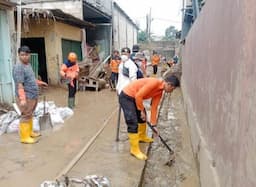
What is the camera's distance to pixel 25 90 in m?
5.73

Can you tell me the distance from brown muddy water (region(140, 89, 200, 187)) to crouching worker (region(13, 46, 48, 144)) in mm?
2277

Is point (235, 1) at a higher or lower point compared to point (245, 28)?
higher

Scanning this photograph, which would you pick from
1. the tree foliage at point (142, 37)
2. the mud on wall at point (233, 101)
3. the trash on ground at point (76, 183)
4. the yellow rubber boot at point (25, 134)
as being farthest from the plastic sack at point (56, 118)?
the tree foliage at point (142, 37)

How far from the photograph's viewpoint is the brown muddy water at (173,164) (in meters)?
4.80

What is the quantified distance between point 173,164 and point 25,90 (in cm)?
287

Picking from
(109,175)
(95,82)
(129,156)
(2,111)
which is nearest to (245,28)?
(109,175)

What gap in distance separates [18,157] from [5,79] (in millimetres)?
4627

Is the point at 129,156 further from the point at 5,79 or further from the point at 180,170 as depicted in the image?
the point at 5,79

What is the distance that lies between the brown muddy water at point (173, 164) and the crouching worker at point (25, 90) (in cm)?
228

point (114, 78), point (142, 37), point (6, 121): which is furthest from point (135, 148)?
point (142, 37)

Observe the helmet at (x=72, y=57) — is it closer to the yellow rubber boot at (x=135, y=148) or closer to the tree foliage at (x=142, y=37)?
the yellow rubber boot at (x=135, y=148)

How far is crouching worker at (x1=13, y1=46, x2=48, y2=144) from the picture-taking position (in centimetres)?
550

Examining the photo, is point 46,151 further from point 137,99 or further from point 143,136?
point 137,99

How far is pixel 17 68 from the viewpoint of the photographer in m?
5.50
